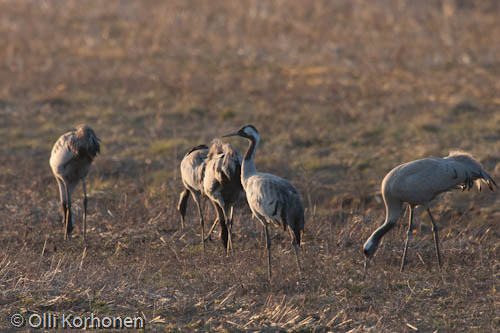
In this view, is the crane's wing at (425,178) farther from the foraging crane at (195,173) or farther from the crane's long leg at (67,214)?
the crane's long leg at (67,214)

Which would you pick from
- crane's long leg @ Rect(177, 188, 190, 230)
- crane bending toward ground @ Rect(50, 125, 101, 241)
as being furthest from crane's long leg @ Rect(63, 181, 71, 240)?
crane's long leg @ Rect(177, 188, 190, 230)

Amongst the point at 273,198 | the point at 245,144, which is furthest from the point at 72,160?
the point at 245,144

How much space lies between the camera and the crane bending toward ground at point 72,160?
7.91 m

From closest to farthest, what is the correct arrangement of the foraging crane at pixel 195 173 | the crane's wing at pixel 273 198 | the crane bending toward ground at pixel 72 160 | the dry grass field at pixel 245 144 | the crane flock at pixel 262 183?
the dry grass field at pixel 245 144
the crane's wing at pixel 273 198
the crane flock at pixel 262 183
the foraging crane at pixel 195 173
the crane bending toward ground at pixel 72 160

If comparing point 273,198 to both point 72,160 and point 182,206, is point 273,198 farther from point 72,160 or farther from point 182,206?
point 72,160

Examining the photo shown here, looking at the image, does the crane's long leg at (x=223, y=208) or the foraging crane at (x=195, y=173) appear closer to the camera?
the crane's long leg at (x=223, y=208)

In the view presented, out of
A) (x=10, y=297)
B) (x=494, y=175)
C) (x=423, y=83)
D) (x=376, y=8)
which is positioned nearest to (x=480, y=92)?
(x=423, y=83)

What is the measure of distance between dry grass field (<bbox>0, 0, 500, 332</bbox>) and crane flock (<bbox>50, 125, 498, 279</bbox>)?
12.6 inches

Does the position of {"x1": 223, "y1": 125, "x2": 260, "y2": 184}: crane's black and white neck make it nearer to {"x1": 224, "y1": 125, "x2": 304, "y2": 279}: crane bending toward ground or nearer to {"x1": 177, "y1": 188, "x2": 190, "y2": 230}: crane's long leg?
{"x1": 224, "y1": 125, "x2": 304, "y2": 279}: crane bending toward ground

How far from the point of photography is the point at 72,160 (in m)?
8.05

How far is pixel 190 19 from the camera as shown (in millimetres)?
19359

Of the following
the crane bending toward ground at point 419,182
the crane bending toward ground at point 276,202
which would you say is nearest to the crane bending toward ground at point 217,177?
the crane bending toward ground at point 276,202

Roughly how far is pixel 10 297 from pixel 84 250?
3.91 ft

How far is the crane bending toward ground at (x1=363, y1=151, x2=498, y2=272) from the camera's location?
6.95 metres
